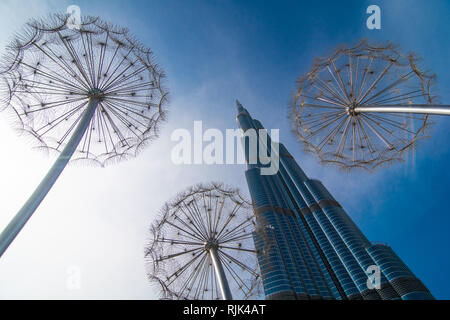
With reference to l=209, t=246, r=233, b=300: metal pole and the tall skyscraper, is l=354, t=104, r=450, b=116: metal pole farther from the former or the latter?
the tall skyscraper

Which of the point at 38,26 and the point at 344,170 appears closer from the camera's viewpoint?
the point at 38,26

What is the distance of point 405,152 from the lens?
18828 mm

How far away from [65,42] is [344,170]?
21138mm

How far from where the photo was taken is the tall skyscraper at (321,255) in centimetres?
12705

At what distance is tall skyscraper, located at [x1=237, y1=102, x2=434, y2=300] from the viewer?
127050 mm

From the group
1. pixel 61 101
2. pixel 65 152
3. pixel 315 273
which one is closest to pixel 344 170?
pixel 65 152

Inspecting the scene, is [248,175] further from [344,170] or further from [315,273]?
[344,170]

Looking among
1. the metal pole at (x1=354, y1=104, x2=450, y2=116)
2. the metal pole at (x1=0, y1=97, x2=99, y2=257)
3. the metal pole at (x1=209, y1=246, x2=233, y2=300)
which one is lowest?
the metal pole at (x1=209, y1=246, x2=233, y2=300)

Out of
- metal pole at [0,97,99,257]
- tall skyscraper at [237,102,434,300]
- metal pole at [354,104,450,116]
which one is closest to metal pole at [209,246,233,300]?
metal pole at [0,97,99,257]

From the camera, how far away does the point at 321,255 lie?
173 metres

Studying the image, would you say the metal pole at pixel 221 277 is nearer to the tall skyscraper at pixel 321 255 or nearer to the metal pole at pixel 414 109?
the metal pole at pixel 414 109

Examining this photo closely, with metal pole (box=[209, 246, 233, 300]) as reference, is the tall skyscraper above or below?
above

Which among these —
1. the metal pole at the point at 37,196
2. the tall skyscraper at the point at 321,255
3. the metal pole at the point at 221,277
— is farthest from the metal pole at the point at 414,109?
the tall skyscraper at the point at 321,255
